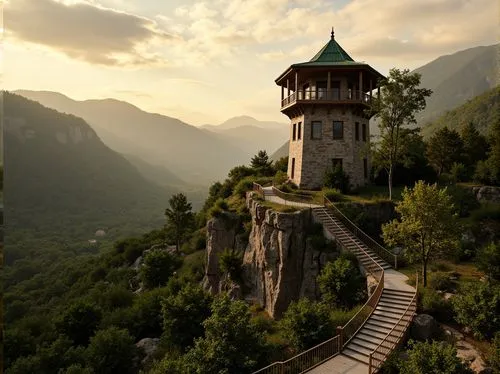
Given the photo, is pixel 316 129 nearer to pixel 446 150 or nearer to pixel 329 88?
pixel 329 88

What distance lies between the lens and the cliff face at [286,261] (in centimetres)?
2645

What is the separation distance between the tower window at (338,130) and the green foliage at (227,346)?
83.6 ft

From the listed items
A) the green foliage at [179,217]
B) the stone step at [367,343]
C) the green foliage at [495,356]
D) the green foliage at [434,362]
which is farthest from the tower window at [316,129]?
the green foliage at [434,362]

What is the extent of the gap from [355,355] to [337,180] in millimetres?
20378

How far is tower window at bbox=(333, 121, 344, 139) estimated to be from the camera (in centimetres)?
3709

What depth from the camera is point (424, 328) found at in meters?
18.0

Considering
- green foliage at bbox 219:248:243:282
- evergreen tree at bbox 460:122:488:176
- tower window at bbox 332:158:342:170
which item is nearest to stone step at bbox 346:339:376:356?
green foliage at bbox 219:248:243:282

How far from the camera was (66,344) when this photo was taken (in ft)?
72.0

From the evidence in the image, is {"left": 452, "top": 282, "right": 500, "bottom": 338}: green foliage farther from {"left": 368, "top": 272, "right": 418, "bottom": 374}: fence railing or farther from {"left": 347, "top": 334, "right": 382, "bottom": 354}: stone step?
{"left": 347, "top": 334, "right": 382, "bottom": 354}: stone step

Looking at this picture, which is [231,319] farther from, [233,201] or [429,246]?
[233,201]

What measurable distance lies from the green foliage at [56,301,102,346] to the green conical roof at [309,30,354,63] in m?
33.6

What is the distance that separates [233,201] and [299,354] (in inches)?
1004

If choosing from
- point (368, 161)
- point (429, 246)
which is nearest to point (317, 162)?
point (368, 161)

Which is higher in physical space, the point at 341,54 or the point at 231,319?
the point at 341,54
